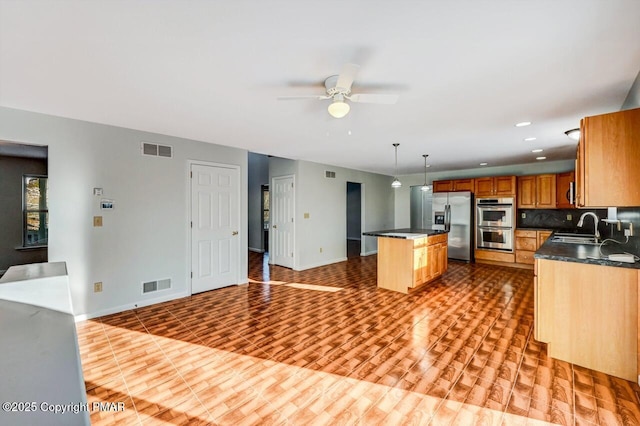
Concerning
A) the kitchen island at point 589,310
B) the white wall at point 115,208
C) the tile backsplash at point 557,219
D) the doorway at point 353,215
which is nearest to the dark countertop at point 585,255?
the kitchen island at point 589,310

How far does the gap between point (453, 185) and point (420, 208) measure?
108 cm

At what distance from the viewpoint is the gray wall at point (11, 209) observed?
4.82 metres

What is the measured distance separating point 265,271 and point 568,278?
480cm

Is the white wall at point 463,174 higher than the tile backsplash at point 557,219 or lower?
higher

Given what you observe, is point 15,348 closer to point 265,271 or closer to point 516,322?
point 516,322

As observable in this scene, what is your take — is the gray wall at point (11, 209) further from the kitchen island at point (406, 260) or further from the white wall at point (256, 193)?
the kitchen island at point (406, 260)

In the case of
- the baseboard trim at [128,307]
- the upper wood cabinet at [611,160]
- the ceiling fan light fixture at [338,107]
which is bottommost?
the baseboard trim at [128,307]

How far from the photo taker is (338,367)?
2307 millimetres

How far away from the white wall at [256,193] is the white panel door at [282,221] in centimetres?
188

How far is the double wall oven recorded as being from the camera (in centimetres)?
618

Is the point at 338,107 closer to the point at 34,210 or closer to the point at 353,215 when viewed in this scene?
the point at 34,210

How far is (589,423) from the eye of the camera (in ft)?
5.61

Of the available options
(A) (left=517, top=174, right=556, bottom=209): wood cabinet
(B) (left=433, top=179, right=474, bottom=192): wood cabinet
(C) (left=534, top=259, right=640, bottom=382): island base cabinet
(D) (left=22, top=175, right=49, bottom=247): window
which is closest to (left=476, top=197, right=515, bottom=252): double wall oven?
(A) (left=517, top=174, right=556, bottom=209): wood cabinet

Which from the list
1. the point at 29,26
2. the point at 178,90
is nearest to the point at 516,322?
the point at 178,90
